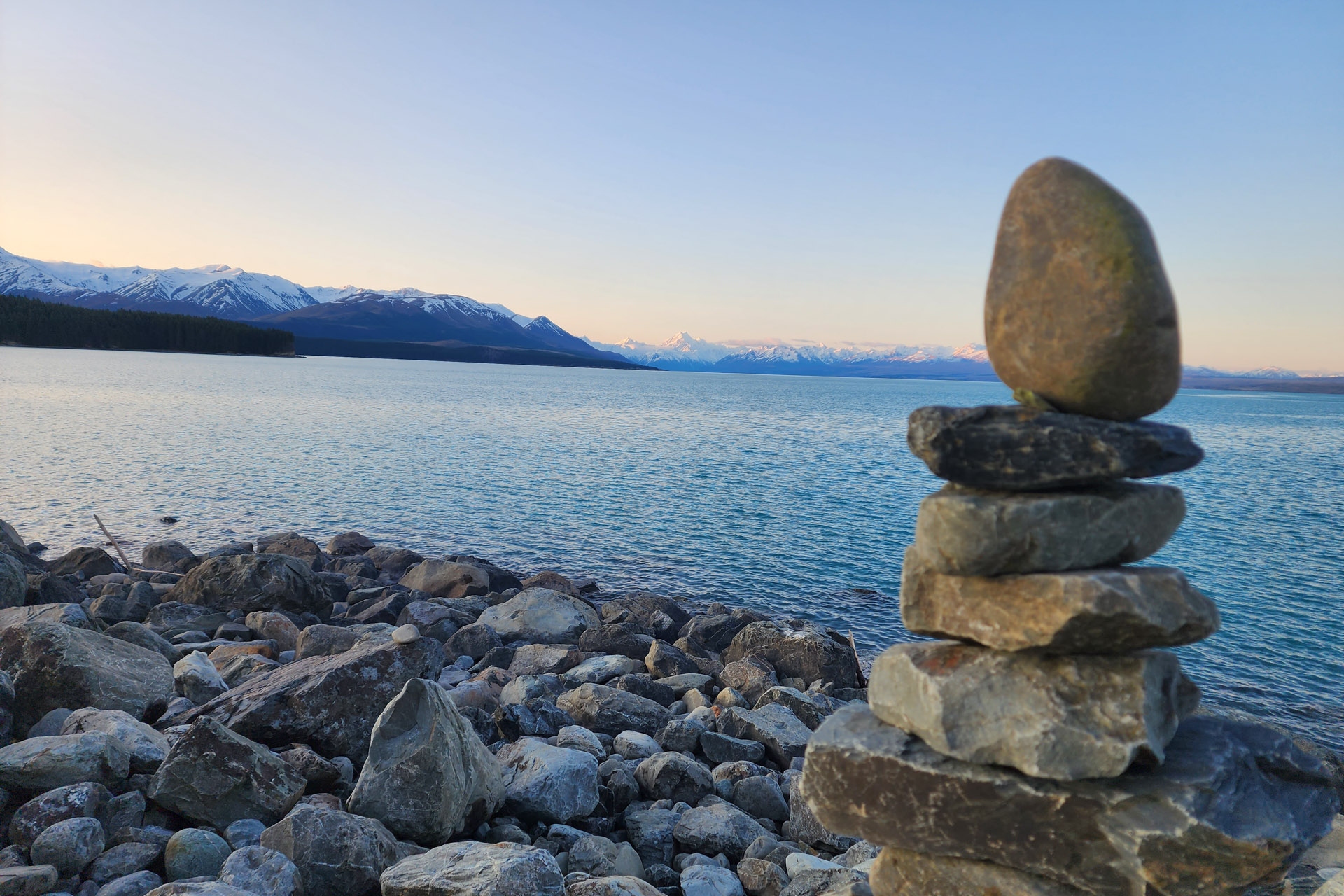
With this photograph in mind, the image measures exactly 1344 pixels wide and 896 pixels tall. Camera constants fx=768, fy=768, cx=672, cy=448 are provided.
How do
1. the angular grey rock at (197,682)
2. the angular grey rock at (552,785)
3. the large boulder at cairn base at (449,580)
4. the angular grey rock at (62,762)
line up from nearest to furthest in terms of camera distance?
the angular grey rock at (62,762), the angular grey rock at (552,785), the angular grey rock at (197,682), the large boulder at cairn base at (449,580)

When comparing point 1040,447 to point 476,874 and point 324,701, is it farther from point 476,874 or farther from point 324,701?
point 324,701

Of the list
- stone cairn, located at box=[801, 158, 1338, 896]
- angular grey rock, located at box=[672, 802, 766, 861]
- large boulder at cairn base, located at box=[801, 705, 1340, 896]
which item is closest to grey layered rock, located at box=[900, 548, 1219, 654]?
stone cairn, located at box=[801, 158, 1338, 896]

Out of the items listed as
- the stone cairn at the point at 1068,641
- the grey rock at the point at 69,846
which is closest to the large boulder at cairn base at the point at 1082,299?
the stone cairn at the point at 1068,641

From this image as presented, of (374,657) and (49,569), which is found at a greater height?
(374,657)

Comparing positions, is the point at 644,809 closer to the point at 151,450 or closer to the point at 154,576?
the point at 154,576

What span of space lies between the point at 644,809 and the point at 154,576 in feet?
65.2

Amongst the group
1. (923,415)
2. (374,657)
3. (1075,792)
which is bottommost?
(374,657)

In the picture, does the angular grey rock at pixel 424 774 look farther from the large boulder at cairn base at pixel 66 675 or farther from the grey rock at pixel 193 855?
the large boulder at cairn base at pixel 66 675

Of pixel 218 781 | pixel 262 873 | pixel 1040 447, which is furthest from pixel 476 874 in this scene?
pixel 1040 447

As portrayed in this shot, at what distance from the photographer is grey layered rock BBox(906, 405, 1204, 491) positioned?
5305 mm

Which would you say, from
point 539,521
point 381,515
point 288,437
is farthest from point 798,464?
point 288,437

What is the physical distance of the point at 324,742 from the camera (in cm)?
907

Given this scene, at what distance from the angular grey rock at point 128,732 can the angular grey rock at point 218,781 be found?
0.56 m

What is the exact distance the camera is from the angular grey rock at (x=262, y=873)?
609 cm
